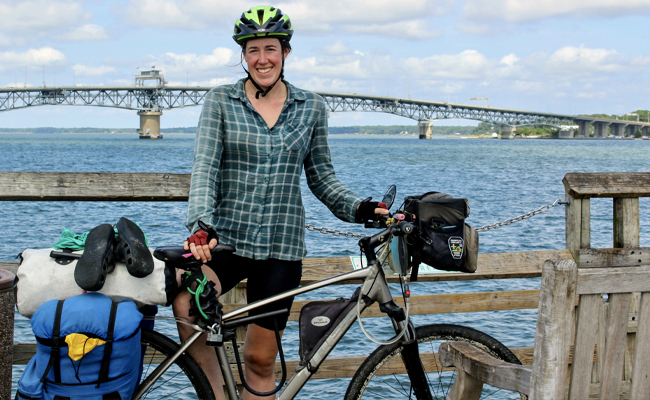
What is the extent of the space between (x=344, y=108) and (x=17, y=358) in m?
105

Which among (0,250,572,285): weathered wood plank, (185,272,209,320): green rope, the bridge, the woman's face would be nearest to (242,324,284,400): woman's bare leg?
(185,272,209,320): green rope

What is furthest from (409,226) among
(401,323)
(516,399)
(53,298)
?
(516,399)

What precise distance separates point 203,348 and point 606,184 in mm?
2624

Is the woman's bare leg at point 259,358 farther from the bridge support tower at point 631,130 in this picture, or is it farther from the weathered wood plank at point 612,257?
the bridge support tower at point 631,130

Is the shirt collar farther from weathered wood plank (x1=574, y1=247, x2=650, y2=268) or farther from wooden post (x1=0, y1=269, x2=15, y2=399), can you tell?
weathered wood plank (x1=574, y1=247, x2=650, y2=268)

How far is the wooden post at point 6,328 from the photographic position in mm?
2658

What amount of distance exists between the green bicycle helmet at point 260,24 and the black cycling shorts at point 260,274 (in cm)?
92

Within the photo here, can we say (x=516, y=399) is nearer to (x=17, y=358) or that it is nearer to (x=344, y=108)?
(x=17, y=358)

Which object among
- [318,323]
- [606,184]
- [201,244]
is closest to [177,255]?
[201,244]

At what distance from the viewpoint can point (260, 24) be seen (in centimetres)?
272

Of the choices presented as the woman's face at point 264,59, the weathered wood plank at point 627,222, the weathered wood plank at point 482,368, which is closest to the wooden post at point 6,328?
the woman's face at point 264,59

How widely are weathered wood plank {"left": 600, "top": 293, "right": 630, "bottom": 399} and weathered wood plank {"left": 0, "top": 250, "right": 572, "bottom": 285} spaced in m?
1.60

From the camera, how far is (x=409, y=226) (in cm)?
257

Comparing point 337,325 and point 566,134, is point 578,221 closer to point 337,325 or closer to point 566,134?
point 337,325
